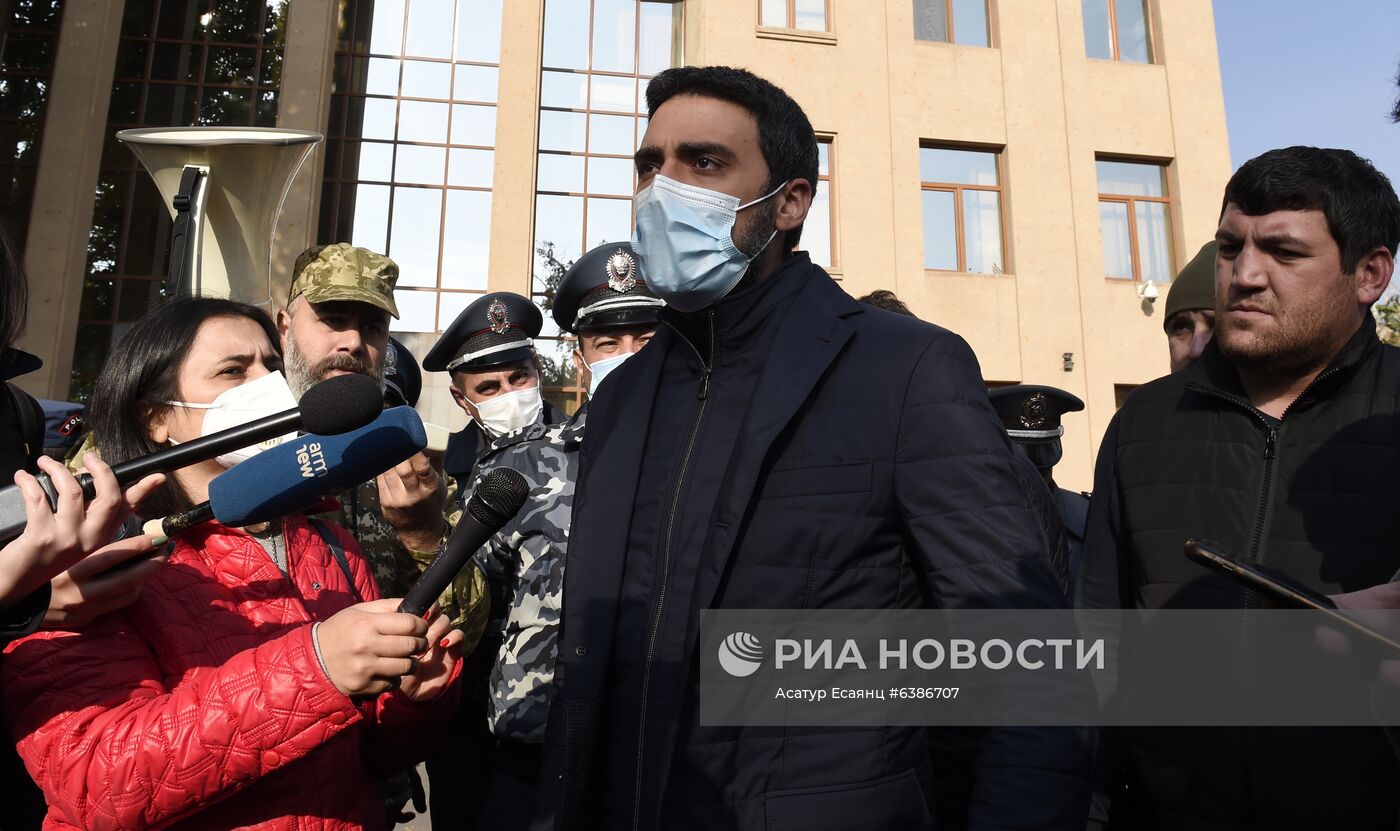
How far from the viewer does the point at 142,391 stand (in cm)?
246

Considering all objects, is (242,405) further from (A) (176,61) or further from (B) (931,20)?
(B) (931,20)

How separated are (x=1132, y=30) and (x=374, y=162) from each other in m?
12.8

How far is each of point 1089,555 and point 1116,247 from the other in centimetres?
1470

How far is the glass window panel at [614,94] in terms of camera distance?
50.0 ft

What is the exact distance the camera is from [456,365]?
196 inches

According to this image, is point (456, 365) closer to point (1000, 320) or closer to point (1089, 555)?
point (1089, 555)

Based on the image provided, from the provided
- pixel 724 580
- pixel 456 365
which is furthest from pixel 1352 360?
pixel 456 365

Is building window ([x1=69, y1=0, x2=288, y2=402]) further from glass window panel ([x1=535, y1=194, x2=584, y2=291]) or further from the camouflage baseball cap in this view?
the camouflage baseball cap

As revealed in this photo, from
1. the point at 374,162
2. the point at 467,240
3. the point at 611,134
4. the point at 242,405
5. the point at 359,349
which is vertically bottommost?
the point at 242,405

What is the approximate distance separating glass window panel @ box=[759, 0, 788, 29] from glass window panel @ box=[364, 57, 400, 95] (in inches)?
227

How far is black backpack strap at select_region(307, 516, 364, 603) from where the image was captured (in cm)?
262

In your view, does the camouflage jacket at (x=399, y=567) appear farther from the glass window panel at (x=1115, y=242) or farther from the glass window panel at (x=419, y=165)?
the glass window panel at (x=1115, y=242)

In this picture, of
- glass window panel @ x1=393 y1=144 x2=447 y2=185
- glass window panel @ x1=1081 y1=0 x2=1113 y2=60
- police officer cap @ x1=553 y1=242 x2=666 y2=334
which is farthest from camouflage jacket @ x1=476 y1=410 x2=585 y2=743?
glass window panel @ x1=1081 y1=0 x2=1113 y2=60

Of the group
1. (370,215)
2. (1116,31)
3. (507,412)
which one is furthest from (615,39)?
(507,412)
